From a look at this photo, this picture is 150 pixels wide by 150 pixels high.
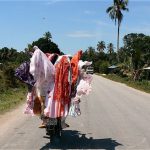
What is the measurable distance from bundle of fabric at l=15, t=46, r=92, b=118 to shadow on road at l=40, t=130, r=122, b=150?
672 mm

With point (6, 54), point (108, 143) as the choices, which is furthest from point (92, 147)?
point (6, 54)

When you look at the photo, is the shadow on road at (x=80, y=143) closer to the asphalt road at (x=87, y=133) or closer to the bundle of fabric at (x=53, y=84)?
the asphalt road at (x=87, y=133)

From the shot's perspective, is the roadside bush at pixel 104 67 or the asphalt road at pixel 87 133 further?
the roadside bush at pixel 104 67

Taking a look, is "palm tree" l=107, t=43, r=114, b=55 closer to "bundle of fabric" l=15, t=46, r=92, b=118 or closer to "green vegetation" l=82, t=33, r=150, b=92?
"green vegetation" l=82, t=33, r=150, b=92

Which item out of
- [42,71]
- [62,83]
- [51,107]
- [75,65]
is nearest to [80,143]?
[51,107]

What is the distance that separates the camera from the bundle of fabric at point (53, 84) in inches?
401

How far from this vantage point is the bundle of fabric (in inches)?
401

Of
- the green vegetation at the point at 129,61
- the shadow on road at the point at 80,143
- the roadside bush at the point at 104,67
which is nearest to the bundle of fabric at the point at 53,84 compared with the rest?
the shadow on road at the point at 80,143

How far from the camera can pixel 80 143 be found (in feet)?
35.3

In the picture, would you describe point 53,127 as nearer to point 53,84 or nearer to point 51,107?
point 51,107

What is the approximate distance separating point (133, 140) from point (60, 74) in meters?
2.32

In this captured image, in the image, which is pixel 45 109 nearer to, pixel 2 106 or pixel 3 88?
pixel 2 106

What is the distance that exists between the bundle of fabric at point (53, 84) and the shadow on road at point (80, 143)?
2.21 ft

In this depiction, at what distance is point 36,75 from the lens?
33.9 feet
